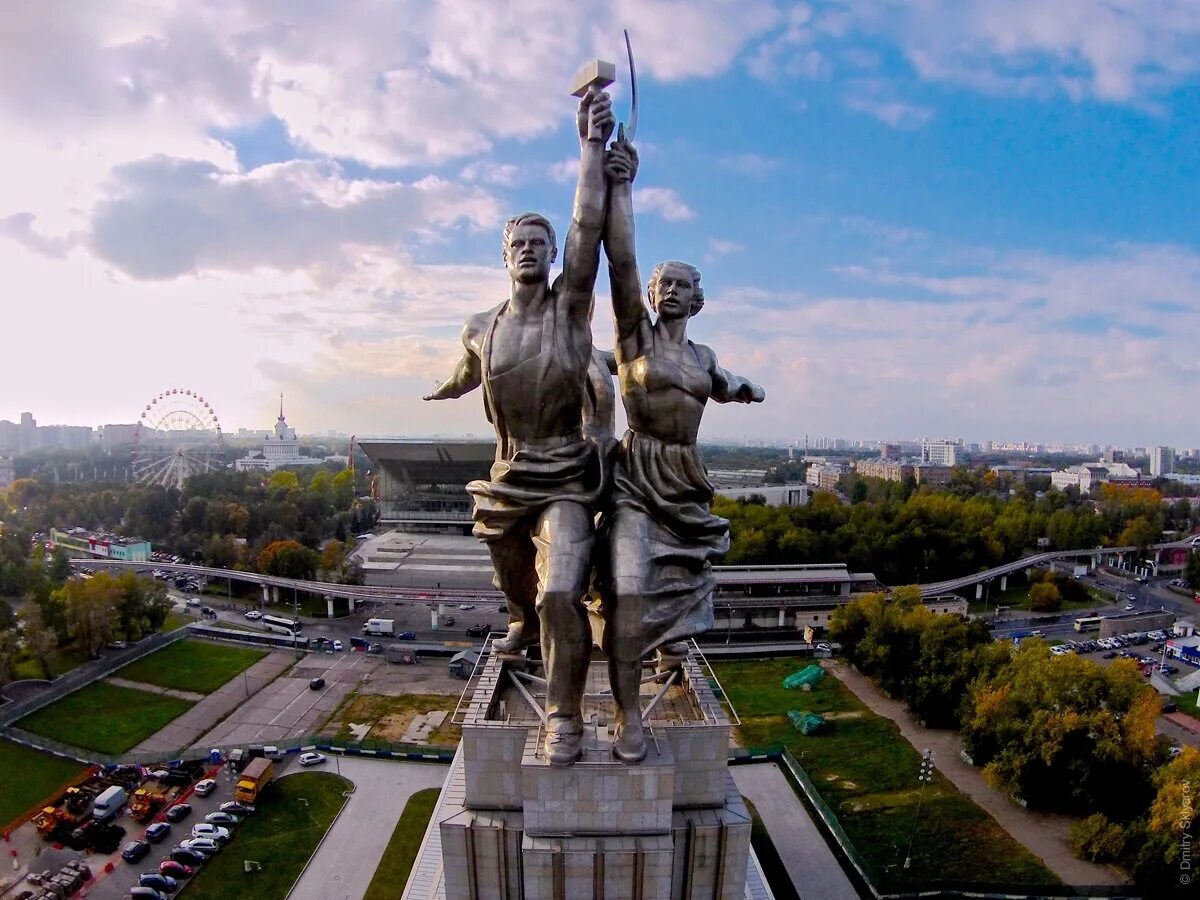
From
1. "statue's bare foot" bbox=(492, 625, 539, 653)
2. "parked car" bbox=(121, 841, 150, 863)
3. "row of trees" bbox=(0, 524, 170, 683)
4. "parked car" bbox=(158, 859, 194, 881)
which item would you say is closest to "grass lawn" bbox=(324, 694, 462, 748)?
"parked car" bbox=(121, 841, 150, 863)

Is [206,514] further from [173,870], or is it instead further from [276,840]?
[173,870]

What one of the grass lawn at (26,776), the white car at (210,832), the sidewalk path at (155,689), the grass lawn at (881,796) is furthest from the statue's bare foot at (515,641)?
the sidewalk path at (155,689)

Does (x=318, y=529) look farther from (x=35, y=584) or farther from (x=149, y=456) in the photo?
(x=149, y=456)

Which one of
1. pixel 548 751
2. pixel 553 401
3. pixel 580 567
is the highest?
pixel 553 401

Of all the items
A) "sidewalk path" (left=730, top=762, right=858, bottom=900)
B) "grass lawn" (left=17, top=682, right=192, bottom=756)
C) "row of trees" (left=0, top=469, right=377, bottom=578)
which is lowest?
"sidewalk path" (left=730, top=762, right=858, bottom=900)

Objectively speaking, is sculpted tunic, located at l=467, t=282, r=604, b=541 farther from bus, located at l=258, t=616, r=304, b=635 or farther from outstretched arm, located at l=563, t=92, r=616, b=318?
bus, located at l=258, t=616, r=304, b=635

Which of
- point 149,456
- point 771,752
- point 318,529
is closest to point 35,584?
point 318,529

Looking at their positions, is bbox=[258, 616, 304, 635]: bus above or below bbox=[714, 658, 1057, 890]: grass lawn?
above
